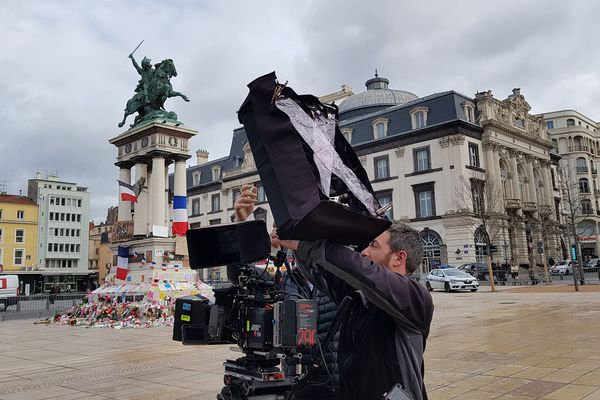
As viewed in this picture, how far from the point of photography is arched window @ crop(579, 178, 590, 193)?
72.3 metres

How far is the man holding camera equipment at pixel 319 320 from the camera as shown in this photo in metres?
2.60

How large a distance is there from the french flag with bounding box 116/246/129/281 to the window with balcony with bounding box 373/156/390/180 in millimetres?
32591

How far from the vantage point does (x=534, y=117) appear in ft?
177

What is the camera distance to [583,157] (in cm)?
7331

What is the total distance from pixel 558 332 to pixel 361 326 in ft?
30.2

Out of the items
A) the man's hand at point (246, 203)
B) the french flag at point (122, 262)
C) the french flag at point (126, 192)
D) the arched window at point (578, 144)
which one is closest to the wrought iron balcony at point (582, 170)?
the arched window at point (578, 144)

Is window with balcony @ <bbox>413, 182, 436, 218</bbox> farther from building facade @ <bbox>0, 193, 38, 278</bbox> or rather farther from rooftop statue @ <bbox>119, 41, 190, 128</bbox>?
building facade @ <bbox>0, 193, 38, 278</bbox>

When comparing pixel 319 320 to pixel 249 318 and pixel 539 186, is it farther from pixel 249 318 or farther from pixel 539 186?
pixel 539 186

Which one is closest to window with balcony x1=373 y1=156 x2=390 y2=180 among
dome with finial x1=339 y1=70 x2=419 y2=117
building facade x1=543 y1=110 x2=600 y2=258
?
dome with finial x1=339 y1=70 x2=419 y2=117

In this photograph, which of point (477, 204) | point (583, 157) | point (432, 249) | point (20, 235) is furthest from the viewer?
point (583, 157)

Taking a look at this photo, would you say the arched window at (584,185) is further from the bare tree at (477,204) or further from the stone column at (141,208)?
the stone column at (141,208)

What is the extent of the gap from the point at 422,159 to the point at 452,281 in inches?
758

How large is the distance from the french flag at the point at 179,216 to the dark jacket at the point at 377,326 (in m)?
16.7

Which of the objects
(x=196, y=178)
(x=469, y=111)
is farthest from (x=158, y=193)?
(x=196, y=178)
